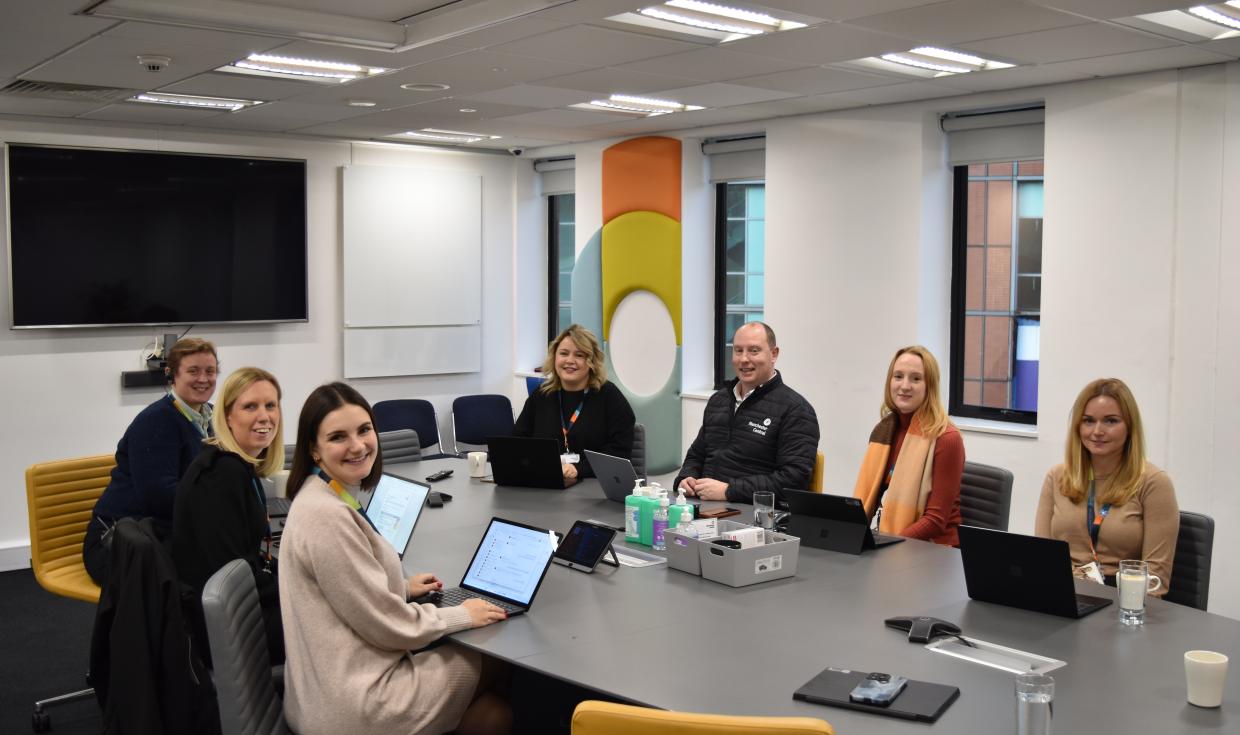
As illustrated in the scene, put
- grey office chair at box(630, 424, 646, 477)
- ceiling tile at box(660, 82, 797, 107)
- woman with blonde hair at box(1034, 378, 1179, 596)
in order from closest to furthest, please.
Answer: woman with blonde hair at box(1034, 378, 1179, 596)
grey office chair at box(630, 424, 646, 477)
ceiling tile at box(660, 82, 797, 107)

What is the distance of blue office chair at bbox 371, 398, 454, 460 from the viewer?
864 cm

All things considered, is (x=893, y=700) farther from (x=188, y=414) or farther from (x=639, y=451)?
(x=639, y=451)

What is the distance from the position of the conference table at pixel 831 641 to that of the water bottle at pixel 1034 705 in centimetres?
10

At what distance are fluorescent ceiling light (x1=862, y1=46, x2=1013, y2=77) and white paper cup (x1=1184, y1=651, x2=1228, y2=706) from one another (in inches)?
135

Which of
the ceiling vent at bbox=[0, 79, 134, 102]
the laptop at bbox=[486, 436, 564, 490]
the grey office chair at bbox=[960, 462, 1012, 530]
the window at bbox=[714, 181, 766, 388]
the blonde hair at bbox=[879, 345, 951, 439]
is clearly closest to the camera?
the blonde hair at bbox=[879, 345, 951, 439]

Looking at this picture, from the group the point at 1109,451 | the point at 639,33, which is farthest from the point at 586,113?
the point at 1109,451

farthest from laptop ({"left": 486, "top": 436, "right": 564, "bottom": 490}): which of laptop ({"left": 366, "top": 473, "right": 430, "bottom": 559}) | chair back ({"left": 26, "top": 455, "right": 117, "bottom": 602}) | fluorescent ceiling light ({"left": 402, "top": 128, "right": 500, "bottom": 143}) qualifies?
fluorescent ceiling light ({"left": 402, "top": 128, "right": 500, "bottom": 143})

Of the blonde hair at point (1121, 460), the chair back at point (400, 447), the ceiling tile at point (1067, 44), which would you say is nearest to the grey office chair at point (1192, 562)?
the blonde hair at point (1121, 460)

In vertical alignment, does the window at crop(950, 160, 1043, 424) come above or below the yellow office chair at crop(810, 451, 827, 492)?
above

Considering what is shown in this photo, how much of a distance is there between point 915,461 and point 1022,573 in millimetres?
1184

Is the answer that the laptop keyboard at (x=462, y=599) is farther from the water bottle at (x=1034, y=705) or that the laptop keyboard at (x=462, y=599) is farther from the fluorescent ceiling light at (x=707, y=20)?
the fluorescent ceiling light at (x=707, y=20)

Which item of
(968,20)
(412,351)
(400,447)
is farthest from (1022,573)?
(412,351)

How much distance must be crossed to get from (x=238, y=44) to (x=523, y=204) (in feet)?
15.9

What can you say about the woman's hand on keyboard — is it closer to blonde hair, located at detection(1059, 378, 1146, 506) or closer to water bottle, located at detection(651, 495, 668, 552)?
water bottle, located at detection(651, 495, 668, 552)
